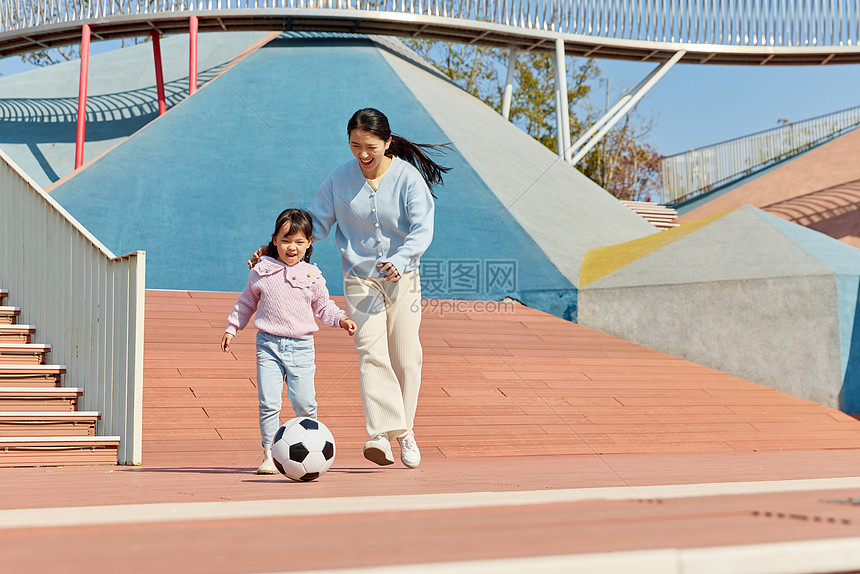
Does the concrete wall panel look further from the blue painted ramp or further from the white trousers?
the white trousers

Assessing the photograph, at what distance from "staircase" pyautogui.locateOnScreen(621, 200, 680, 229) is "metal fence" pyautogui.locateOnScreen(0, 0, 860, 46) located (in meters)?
3.95

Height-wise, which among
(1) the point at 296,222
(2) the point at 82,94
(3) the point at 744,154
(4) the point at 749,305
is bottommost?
(4) the point at 749,305

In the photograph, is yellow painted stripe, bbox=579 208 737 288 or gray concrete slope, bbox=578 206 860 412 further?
yellow painted stripe, bbox=579 208 737 288

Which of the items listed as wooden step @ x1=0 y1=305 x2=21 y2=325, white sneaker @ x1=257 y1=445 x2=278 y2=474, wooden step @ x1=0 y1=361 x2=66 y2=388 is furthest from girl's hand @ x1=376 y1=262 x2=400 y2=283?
wooden step @ x1=0 y1=305 x2=21 y2=325

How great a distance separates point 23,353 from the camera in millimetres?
5777

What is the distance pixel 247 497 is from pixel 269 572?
1691mm

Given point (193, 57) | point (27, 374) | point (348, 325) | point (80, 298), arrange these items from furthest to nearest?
point (193, 57), point (27, 374), point (80, 298), point (348, 325)

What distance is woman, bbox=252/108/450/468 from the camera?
13.4ft

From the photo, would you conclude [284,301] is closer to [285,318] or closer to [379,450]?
[285,318]

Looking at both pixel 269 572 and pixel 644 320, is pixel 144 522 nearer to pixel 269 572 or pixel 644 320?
pixel 269 572

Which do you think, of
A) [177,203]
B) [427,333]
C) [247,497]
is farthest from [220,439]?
[177,203]

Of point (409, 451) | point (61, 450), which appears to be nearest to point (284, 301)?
point (409, 451)

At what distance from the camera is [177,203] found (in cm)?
1185

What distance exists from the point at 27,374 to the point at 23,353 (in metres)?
0.43
